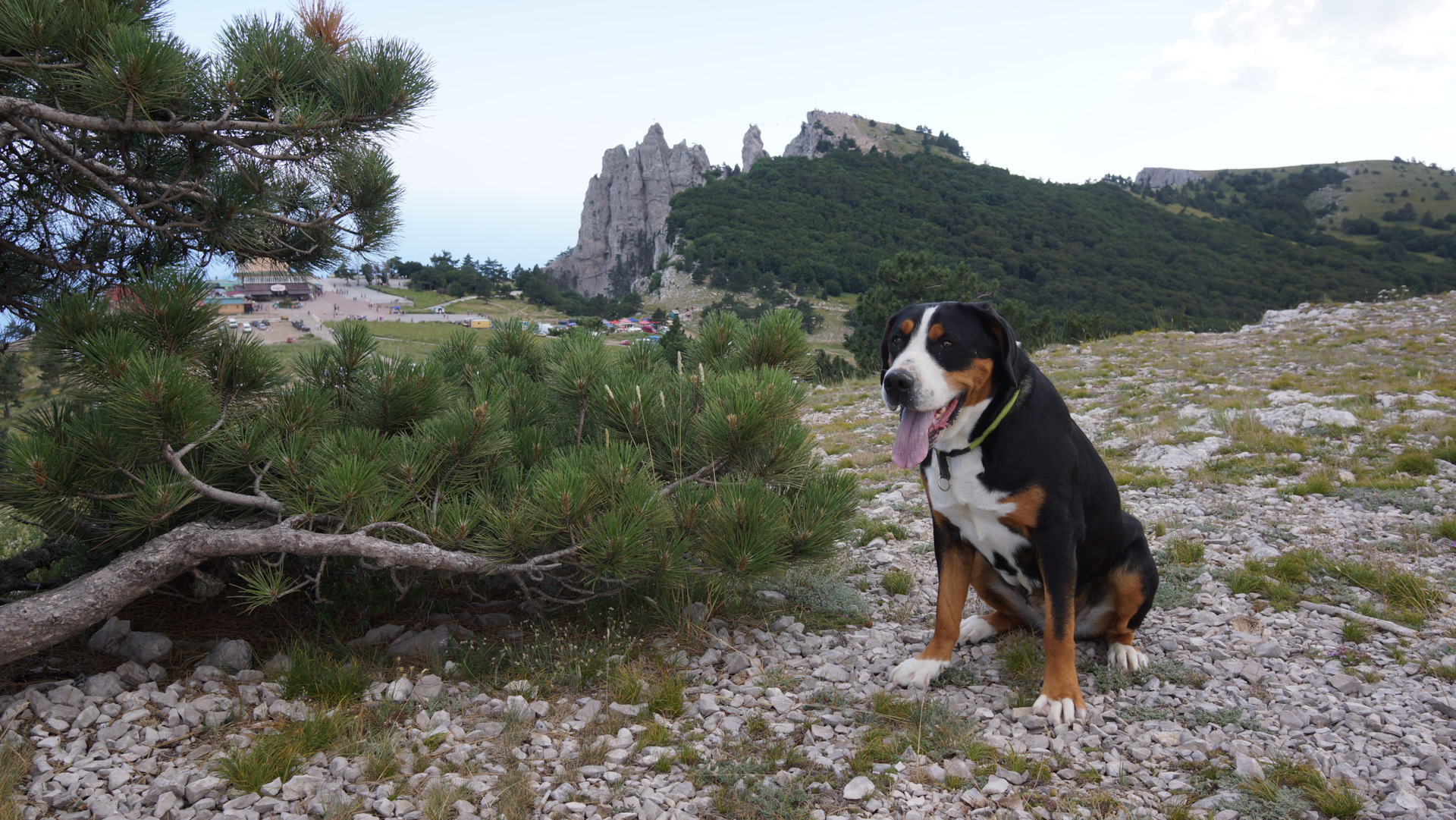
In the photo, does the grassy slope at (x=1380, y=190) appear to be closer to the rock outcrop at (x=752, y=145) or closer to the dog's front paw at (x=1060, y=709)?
the rock outcrop at (x=752, y=145)

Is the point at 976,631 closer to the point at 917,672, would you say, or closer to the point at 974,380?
the point at 917,672

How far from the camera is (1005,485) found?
324 centimetres

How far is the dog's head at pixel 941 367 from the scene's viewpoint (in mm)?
3018

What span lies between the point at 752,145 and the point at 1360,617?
145 metres

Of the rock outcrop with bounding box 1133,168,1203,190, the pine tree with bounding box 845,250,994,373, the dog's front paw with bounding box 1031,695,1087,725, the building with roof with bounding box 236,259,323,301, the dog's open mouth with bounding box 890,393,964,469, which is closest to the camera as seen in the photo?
the dog's open mouth with bounding box 890,393,964,469

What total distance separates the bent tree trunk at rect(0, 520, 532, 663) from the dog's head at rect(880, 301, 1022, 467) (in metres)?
1.68

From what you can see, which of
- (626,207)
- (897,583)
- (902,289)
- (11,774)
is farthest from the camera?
(626,207)

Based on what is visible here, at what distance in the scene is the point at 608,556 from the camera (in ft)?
10.9

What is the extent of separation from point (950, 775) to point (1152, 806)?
74 centimetres

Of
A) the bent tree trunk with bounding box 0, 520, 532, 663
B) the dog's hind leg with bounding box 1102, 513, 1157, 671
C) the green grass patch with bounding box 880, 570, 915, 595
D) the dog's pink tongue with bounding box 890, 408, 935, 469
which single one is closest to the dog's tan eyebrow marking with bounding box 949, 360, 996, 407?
the dog's pink tongue with bounding box 890, 408, 935, 469

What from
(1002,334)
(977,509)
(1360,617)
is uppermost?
(1002,334)

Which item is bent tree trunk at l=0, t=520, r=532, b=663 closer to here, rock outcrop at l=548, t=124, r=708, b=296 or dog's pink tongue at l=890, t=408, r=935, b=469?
dog's pink tongue at l=890, t=408, r=935, b=469

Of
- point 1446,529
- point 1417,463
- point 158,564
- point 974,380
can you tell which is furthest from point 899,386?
point 1417,463

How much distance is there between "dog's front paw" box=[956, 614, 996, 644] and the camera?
4.20 meters
